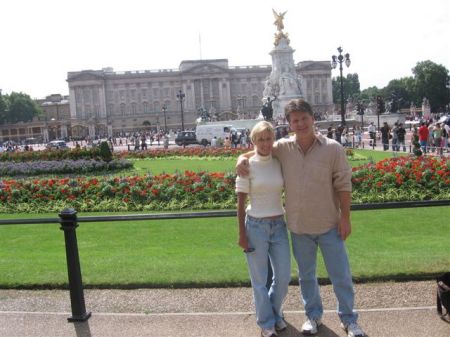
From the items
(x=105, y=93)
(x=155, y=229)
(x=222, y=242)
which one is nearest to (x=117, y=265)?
(x=222, y=242)

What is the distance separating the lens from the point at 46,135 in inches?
4190

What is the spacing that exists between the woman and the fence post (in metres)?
1.61

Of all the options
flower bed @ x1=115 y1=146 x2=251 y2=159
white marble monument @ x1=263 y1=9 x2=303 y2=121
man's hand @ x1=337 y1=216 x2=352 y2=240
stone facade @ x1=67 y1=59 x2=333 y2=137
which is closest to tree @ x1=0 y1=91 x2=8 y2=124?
stone facade @ x1=67 y1=59 x2=333 y2=137

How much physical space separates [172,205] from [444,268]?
7409 millimetres

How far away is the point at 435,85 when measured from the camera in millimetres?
103000

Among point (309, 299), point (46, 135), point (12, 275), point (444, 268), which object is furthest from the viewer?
point (46, 135)

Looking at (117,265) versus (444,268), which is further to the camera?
(117,265)

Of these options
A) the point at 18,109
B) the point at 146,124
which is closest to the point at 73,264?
the point at 146,124

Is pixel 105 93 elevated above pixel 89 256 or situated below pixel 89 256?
above

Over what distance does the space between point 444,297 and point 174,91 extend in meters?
126

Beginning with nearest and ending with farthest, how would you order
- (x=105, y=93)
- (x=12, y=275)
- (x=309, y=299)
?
(x=309, y=299)
(x=12, y=275)
(x=105, y=93)

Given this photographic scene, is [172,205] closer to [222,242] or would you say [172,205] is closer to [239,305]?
[222,242]

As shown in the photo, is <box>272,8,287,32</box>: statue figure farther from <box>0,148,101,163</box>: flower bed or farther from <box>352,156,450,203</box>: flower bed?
<box>352,156,450,203</box>: flower bed

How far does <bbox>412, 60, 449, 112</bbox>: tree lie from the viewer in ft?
337
